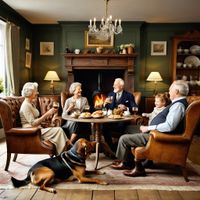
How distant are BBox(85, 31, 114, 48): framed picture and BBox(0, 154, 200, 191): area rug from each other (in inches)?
153

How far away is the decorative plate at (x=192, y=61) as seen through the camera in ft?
22.5

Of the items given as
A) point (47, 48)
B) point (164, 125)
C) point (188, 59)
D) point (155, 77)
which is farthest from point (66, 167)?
point (188, 59)

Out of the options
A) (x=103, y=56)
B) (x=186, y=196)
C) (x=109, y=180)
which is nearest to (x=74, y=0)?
(x=103, y=56)

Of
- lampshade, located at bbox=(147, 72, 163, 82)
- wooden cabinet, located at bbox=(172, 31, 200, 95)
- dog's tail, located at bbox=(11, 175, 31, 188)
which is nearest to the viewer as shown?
dog's tail, located at bbox=(11, 175, 31, 188)

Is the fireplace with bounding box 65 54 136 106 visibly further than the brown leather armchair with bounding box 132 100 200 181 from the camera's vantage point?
Yes

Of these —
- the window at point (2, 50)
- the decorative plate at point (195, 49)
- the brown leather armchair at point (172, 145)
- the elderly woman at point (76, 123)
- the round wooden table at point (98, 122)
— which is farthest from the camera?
the decorative plate at point (195, 49)

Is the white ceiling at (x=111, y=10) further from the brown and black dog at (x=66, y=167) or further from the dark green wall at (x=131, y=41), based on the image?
the brown and black dog at (x=66, y=167)

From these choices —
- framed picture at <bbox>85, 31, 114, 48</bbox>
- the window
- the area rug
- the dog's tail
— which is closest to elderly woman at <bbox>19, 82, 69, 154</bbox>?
the area rug

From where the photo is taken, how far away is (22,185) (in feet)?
8.77

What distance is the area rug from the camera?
2711mm

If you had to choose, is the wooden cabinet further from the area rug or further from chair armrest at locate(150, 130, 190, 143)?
chair armrest at locate(150, 130, 190, 143)

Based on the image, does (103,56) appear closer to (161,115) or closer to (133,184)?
(161,115)

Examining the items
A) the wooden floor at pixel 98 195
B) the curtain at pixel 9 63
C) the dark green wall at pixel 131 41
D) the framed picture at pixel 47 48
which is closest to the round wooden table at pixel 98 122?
the wooden floor at pixel 98 195

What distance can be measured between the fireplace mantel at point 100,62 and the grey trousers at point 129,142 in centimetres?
368
